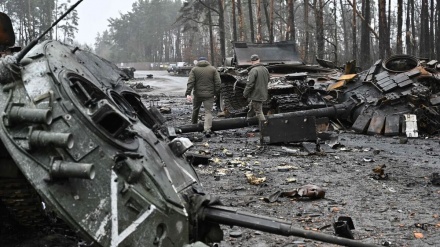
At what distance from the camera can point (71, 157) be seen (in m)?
3.09

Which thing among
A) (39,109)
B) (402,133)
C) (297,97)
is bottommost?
(402,133)

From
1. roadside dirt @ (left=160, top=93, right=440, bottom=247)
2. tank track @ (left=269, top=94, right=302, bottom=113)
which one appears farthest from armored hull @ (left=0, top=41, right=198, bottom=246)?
tank track @ (left=269, top=94, right=302, bottom=113)

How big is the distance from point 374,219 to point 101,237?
3.26 m

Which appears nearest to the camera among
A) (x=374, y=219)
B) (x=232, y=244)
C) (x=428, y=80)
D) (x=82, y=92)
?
(x=82, y=92)

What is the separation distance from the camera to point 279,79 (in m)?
13.0

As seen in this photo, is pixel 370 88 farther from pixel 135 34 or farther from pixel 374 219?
pixel 135 34

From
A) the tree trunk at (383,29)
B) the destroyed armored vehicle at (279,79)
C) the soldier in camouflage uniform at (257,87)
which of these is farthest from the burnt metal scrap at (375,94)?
the tree trunk at (383,29)

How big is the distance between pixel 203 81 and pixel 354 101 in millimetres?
3763

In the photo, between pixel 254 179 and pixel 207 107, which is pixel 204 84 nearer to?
pixel 207 107

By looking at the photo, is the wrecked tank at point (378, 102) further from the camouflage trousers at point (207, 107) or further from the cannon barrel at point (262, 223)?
the cannon barrel at point (262, 223)

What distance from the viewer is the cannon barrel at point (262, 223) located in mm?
3221

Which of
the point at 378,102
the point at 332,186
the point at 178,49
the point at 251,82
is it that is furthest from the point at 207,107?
the point at 178,49

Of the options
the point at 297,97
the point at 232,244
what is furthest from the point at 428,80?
the point at 232,244

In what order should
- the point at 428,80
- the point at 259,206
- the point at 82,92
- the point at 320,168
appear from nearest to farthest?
the point at 82,92, the point at 259,206, the point at 320,168, the point at 428,80
